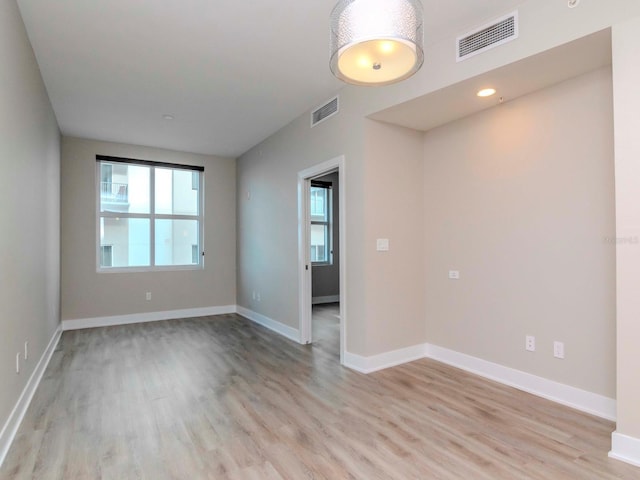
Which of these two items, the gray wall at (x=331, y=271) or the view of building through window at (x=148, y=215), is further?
the gray wall at (x=331, y=271)

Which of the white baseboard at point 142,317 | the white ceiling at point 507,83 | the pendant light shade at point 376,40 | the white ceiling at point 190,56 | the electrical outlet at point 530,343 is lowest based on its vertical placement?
the white baseboard at point 142,317

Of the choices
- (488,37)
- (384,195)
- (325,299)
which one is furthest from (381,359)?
(325,299)

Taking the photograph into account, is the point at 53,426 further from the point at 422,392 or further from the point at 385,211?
the point at 385,211

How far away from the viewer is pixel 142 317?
5.68m

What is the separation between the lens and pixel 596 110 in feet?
8.22

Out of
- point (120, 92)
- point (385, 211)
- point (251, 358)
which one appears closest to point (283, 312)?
point (251, 358)

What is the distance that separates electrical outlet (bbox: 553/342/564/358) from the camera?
107 inches

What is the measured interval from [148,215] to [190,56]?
3.46 metres

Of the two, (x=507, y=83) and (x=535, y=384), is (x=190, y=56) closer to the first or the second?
(x=507, y=83)

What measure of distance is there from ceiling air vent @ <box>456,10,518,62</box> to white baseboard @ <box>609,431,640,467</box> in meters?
2.45

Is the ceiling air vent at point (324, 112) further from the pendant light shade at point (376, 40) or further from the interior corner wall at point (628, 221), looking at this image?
the interior corner wall at point (628, 221)

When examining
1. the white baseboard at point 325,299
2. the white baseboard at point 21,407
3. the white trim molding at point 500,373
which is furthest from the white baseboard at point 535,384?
the white baseboard at point 325,299

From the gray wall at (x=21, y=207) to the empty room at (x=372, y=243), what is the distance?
1.2 inches

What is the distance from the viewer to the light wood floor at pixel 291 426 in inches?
76.4
